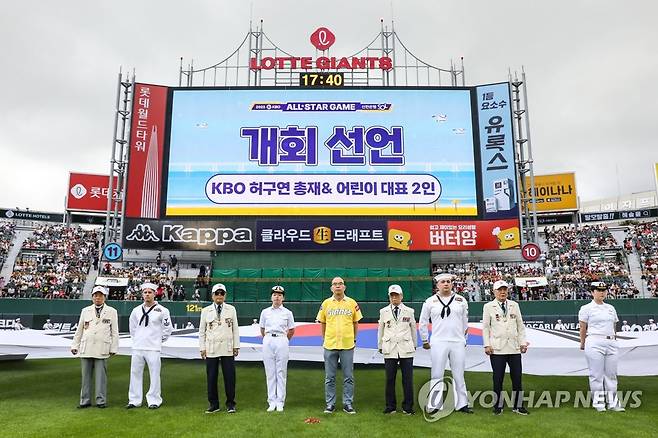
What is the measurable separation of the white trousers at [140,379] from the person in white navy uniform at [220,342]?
2.38 feet

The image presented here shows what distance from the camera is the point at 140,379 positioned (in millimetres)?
7246

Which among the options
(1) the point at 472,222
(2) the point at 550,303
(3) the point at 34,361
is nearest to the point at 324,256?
(1) the point at 472,222

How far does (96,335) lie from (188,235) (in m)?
15.6

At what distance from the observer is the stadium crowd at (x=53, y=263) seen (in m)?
25.6

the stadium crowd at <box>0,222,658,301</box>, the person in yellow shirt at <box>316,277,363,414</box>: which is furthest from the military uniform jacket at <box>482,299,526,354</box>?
the stadium crowd at <box>0,222,658,301</box>

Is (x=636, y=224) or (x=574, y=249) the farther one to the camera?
(x=636, y=224)

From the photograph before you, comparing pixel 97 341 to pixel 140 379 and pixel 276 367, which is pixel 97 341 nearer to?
pixel 140 379

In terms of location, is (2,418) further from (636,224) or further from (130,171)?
(636,224)

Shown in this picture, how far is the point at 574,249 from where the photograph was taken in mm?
34719

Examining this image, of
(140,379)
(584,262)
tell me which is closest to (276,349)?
(140,379)

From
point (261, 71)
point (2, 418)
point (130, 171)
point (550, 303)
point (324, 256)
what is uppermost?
point (261, 71)

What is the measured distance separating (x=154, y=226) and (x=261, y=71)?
1015 centimetres

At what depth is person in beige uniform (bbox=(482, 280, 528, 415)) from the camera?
6988 millimetres

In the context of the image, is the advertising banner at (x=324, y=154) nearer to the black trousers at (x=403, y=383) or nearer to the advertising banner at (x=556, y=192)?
the black trousers at (x=403, y=383)
